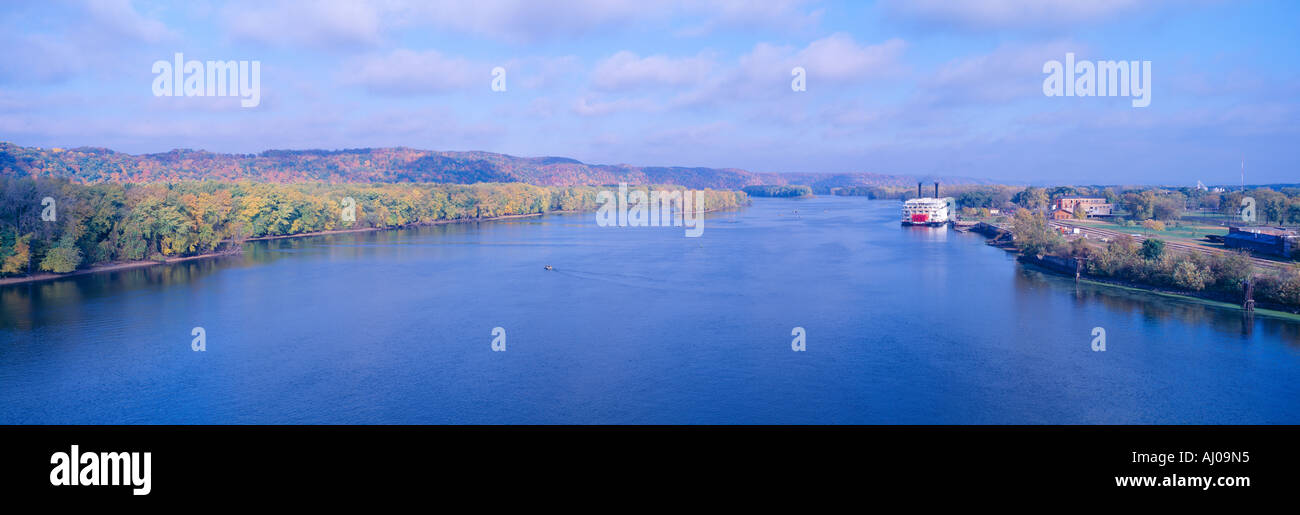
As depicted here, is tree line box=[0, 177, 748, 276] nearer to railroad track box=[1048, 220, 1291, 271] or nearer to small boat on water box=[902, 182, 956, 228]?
railroad track box=[1048, 220, 1291, 271]

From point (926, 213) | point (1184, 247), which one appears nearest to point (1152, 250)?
point (1184, 247)

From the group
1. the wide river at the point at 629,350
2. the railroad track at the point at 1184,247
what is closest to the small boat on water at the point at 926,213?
the railroad track at the point at 1184,247

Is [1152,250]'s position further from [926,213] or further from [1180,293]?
[926,213]

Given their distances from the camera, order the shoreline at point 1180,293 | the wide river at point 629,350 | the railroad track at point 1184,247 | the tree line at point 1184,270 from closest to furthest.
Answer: the wide river at point 629,350 → the shoreline at point 1180,293 → the tree line at point 1184,270 → the railroad track at point 1184,247

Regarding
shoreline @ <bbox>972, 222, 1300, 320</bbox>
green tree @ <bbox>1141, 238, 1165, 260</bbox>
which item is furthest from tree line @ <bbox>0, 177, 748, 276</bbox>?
green tree @ <bbox>1141, 238, 1165, 260</bbox>

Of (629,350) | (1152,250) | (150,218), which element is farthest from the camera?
(150,218)

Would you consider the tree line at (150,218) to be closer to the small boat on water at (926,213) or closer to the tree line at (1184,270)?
the tree line at (1184,270)
